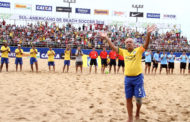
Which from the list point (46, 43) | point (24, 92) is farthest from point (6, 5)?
point (24, 92)

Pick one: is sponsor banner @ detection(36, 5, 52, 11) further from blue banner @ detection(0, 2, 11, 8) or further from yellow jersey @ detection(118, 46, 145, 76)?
yellow jersey @ detection(118, 46, 145, 76)

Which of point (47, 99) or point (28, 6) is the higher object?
point (28, 6)

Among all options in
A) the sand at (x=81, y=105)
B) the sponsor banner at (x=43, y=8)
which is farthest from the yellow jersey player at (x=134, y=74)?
the sponsor banner at (x=43, y=8)

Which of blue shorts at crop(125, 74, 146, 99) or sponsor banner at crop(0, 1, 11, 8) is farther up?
sponsor banner at crop(0, 1, 11, 8)

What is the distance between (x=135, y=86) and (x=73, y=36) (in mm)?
21245

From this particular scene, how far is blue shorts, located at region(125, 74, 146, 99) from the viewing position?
3.57 meters

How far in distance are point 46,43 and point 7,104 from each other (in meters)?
17.2

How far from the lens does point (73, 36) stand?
2428 centimetres

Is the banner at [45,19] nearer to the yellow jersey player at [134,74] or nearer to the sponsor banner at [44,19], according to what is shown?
the sponsor banner at [44,19]

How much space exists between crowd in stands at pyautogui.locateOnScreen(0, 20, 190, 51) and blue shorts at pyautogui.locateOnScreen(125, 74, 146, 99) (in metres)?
17.9

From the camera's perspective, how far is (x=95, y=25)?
92.3ft

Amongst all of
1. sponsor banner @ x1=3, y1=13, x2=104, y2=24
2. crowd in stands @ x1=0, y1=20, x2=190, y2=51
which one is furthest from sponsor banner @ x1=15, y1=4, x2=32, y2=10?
crowd in stands @ x1=0, y1=20, x2=190, y2=51

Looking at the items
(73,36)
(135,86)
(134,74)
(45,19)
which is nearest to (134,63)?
(134,74)

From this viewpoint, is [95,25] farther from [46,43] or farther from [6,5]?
[6,5]
